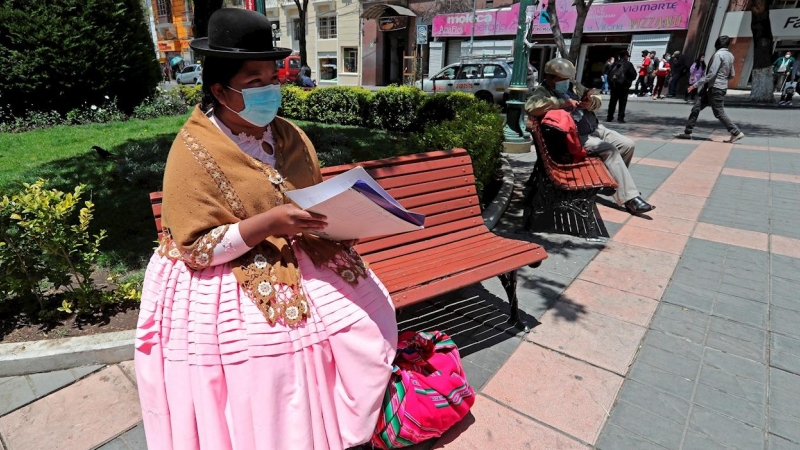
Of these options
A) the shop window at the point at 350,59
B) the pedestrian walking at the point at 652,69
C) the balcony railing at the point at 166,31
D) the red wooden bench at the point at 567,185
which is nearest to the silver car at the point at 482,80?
the pedestrian walking at the point at 652,69

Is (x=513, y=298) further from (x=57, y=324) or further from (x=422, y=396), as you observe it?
(x=57, y=324)

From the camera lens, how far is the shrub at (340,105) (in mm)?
10914

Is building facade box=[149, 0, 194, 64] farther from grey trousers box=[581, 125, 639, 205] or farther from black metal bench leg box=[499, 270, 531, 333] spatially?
black metal bench leg box=[499, 270, 531, 333]

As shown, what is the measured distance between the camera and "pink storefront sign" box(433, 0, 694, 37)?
795 inches

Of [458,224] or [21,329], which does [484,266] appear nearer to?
[458,224]

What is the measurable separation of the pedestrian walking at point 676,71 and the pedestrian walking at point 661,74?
303 mm

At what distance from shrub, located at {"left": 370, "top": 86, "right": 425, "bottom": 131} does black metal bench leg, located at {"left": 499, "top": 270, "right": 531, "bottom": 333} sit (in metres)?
7.63

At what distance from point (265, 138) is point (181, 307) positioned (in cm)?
68

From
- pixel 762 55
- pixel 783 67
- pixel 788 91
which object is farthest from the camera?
pixel 783 67

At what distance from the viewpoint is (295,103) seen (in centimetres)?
1184

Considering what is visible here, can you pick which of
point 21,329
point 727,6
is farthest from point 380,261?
point 727,6

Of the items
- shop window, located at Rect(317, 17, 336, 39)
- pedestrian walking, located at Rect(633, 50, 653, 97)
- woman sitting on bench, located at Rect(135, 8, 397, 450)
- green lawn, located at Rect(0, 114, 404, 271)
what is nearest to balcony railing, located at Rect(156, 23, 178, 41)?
shop window, located at Rect(317, 17, 336, 39)

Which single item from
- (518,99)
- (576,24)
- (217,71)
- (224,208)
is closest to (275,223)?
(224,208)

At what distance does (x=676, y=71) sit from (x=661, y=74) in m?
1.18
